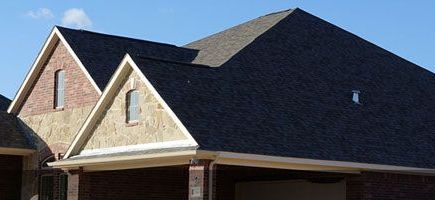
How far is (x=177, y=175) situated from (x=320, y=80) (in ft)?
17.4

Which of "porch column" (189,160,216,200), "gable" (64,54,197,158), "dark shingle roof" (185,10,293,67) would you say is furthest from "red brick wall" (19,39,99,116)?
"porch column" (189,160,216,200)

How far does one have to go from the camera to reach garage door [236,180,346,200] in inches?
972

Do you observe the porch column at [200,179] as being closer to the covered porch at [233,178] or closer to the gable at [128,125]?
the covered porch at [233,178]

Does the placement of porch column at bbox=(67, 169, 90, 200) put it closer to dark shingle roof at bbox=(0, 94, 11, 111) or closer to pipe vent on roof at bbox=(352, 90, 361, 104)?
pipe vent on roof at bbox=(352, 90, 361, 104)

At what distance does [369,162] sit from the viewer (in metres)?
21.7

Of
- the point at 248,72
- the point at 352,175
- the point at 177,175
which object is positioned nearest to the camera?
the point at 352,175

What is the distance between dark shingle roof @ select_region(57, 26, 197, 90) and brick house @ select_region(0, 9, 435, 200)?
0.06 m

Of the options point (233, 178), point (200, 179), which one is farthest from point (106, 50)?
point (200, 179)

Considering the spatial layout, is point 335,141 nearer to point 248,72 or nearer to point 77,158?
point 248,72

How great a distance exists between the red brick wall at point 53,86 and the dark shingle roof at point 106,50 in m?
0.41

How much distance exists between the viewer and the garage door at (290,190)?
972 inches

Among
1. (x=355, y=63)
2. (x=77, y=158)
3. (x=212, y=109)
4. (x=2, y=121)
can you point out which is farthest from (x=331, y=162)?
(x=2, y=121)

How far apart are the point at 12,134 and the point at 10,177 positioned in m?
1.46

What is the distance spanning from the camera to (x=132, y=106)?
856 inches
